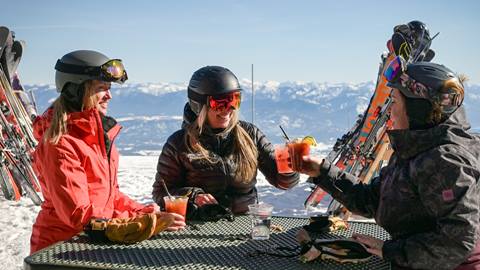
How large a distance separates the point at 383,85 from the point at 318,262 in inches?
225

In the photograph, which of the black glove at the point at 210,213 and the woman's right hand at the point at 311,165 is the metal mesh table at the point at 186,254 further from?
the woman's right hand at the point at 311,165

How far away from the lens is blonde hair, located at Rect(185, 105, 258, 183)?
367cm

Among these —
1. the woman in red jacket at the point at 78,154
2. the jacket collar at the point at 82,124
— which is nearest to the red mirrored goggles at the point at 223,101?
the woman in red jacket at the point at 78,154

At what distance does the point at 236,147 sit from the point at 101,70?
1.08m

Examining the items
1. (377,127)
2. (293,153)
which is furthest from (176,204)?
(377,127)

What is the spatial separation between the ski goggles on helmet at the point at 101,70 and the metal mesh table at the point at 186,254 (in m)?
1.06

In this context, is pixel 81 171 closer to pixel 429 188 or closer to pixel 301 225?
pixel 301 225

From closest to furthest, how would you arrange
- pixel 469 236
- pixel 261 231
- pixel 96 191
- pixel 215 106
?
1. pixel 469 236
2. pixel 261 231
3. pixel 96 191
4. pixel 215 106

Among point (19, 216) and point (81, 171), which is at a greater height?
point (81, 171)

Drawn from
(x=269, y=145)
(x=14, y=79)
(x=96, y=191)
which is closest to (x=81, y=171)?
(x=96, y=191)

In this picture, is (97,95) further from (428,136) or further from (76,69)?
(428,136)

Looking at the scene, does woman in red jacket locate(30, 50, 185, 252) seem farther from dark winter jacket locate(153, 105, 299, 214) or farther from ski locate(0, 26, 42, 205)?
ski locate(0, 26, 42, 205)

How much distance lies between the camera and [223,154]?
3752 mm

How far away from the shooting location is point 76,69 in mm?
3289
